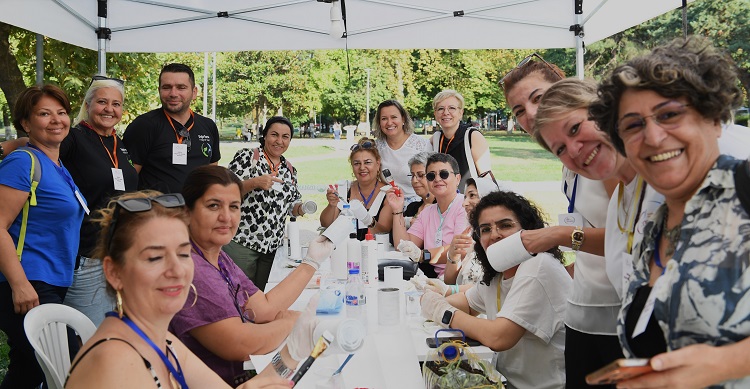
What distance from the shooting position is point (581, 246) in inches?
78.7

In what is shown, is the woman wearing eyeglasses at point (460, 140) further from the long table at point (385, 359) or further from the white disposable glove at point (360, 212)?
the long table at point (385, 359)

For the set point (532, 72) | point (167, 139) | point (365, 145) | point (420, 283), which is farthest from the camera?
point (365, 145)

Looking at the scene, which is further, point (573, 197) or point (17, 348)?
point (17, 348)

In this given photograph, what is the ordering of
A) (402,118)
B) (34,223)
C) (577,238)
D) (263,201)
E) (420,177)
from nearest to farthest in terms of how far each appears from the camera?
1. (577,238)
2. (34,223)
3. (263,201)
4. (420,177)
5. (402,118)

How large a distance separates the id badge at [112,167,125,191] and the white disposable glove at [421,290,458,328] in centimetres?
204

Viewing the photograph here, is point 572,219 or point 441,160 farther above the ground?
point 441,160

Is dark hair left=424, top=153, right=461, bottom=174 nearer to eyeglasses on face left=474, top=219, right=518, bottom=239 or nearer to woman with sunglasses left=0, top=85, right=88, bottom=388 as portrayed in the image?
eyeglasses on face left=474, top=219, right=518, bottom=239

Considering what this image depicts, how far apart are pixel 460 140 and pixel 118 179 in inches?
114

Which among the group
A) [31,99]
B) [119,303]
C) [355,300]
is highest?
[31,99]

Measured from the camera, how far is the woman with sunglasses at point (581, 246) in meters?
2.00

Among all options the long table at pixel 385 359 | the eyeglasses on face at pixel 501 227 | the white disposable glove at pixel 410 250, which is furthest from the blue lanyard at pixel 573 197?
the white disposable glove at pixel 410 250

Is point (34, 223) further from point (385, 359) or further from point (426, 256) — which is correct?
point (426, 256)

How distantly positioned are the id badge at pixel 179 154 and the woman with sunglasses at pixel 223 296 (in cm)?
174

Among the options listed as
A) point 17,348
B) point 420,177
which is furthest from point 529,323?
point 420,177
